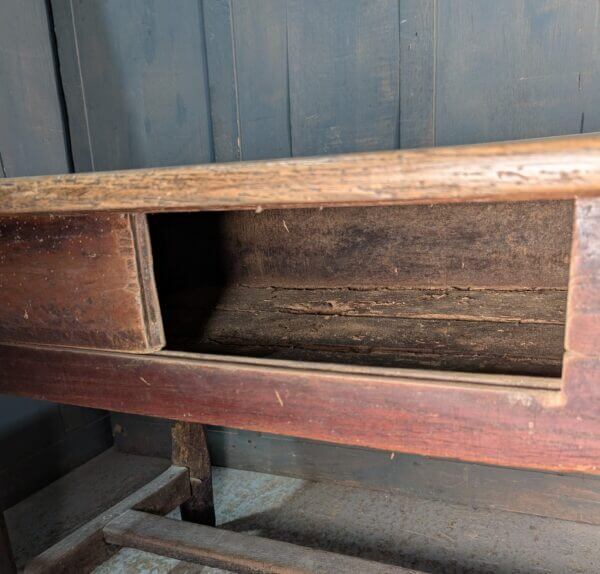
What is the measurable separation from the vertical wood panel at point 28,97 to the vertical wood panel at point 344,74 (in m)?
0.83

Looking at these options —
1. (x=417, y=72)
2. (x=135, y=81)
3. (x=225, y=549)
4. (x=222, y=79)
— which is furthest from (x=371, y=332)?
(x=135, y=81)

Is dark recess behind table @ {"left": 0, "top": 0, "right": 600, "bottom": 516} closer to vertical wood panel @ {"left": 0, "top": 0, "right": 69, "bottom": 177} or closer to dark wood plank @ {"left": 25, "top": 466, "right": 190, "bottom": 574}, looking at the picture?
vertical wood panel @ {"left": 0, "top": 0, "right": 69, "bottom": 177}

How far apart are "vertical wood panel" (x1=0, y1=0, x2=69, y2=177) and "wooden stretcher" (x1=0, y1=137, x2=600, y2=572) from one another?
0.95 metres

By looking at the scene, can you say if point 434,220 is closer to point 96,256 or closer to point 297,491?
point 96,256

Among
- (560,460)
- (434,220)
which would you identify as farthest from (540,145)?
(434,220)

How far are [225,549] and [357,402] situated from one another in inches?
25.3

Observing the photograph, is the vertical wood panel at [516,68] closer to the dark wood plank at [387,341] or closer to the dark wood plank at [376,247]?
the dark wood plank at [376,247]

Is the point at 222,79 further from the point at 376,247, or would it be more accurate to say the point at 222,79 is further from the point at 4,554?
the point at 4,554

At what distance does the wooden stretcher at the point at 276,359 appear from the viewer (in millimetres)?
477

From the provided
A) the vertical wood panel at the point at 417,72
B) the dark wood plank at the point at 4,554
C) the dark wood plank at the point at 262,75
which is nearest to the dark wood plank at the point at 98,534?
the dark wood plank at the point at 4,554

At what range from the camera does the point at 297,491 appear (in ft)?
5.37


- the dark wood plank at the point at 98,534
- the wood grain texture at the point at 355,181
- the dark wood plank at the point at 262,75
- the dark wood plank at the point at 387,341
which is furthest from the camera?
the dark wood plank at the point at 262,75

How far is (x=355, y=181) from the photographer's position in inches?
19.7

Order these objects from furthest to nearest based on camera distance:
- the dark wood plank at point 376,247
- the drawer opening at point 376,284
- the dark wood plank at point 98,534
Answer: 1. the dark wood plank at point 376,247
2. the dark wood plank at point 98,534
3. the drawer opening at point 376,284
